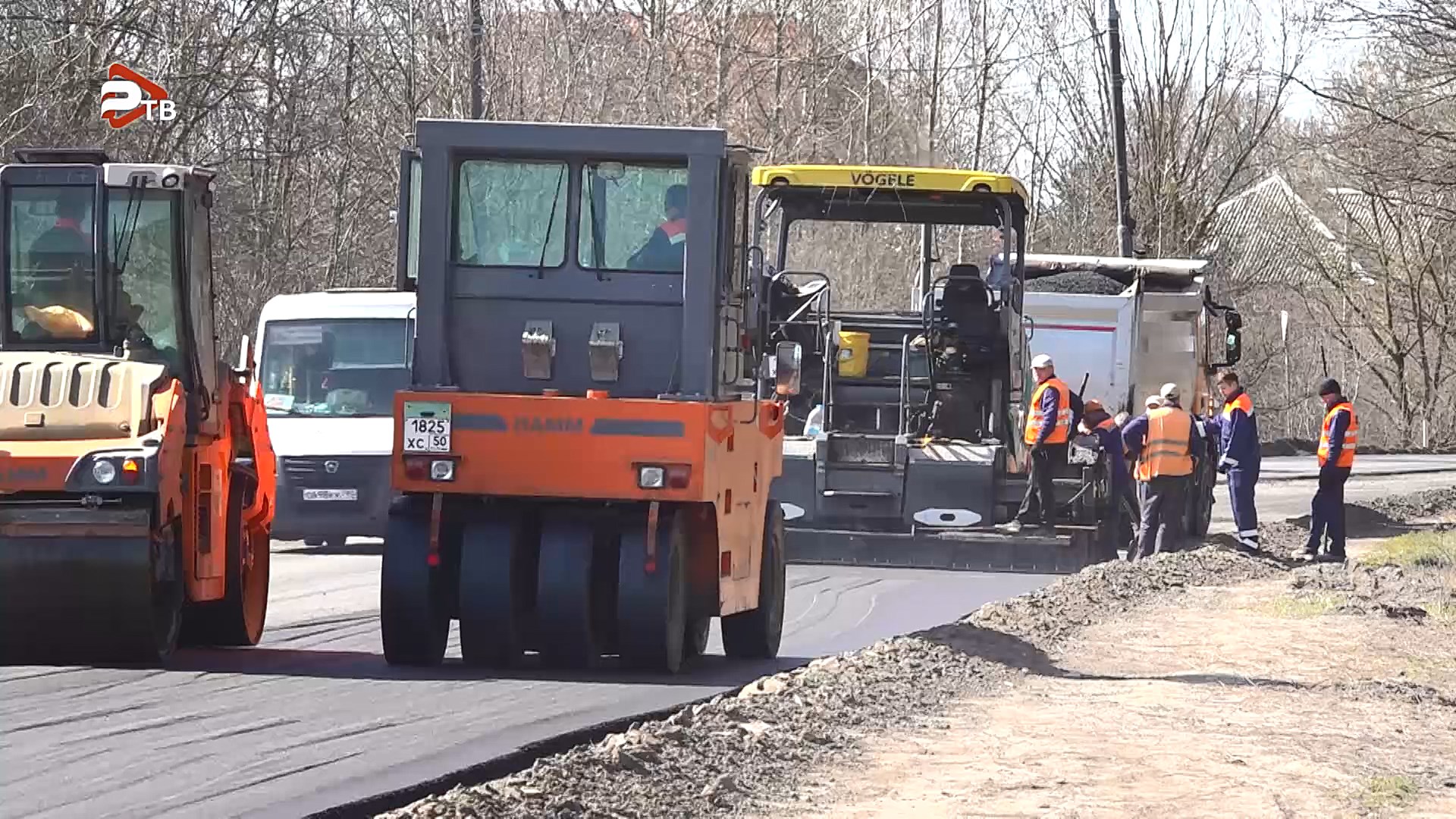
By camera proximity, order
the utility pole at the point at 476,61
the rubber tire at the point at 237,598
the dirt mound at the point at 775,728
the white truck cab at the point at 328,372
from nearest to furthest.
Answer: the dirt mound at the point at 775,728
the rubber tire at the point at 237,598
the white truck cab at the point at 328,372
the utility pole at the point at 476,61

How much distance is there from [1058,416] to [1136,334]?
6.25 m

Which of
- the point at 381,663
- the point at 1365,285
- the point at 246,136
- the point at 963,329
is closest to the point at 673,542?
the point at 381,663

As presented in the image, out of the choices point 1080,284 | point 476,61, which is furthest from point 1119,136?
point 476,61

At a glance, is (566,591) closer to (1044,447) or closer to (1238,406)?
(1044,447)

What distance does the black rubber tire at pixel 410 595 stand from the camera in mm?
10859

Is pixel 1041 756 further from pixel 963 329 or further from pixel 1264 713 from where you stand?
pixel 963 329

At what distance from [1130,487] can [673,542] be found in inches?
435

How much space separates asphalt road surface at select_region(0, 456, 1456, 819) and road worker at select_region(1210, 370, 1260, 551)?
25.0 ft

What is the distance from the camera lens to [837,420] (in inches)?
770

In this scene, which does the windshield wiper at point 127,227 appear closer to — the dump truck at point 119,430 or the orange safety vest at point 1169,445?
the dump truck at point 119,430

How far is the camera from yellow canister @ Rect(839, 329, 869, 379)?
19609 mm

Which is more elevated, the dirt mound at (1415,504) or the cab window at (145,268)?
the cab window at (145,268)

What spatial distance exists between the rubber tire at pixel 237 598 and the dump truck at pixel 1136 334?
547 inches

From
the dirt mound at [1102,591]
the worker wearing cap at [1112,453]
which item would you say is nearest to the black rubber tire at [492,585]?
the dirt mound at [1102,591]
